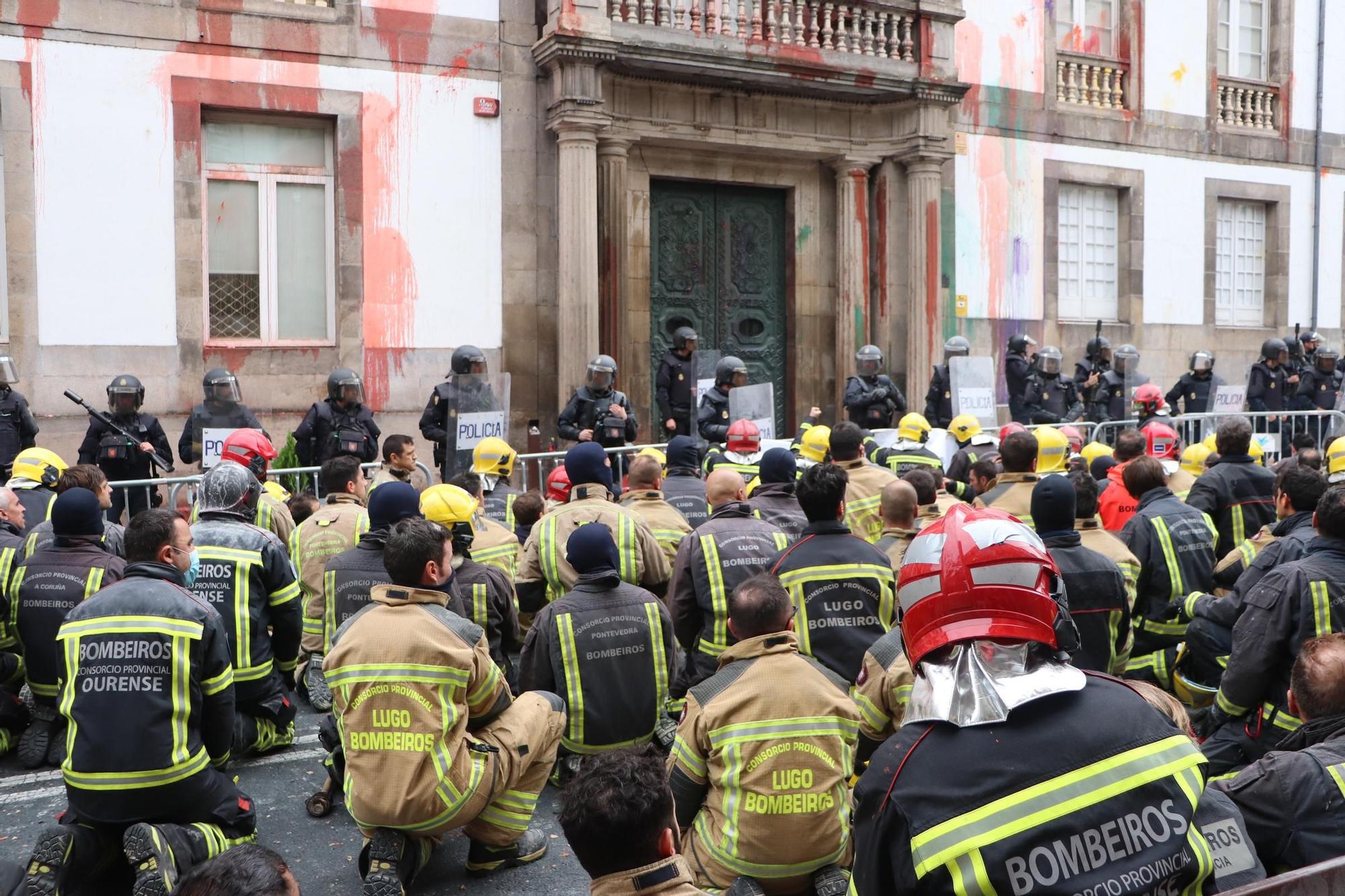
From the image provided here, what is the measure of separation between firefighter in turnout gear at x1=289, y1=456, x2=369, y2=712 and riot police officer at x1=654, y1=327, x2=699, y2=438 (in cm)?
615

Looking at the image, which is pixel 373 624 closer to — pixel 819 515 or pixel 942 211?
pixel 819 515

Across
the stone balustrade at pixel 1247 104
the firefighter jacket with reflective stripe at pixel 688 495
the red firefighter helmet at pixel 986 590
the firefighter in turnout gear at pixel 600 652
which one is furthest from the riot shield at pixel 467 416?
the stone balustrade at pixel 1247 104

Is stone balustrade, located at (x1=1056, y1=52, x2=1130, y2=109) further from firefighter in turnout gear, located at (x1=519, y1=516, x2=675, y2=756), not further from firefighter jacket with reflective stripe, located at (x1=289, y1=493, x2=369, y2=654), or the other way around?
firefighter in turnout gear, located at (x1=519, y1=516, x2=675, y2=756)

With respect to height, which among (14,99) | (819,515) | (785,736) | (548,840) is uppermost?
(14,99)

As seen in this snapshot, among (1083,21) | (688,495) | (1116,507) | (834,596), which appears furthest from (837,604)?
(1083,21)

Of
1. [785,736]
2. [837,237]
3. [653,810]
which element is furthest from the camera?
[837,237]

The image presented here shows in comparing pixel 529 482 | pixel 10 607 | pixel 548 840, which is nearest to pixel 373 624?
pixel 548 840

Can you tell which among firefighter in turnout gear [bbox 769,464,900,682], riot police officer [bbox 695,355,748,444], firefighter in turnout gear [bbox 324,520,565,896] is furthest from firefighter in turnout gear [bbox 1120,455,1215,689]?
riot police officer [bbox 695,355,748,444]

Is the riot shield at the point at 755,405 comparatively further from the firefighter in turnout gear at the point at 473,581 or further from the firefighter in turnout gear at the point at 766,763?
the firefighter in turnout gear at the point at 766,763

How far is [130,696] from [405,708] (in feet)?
3.29

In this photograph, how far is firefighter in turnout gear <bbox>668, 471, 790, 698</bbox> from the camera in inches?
233

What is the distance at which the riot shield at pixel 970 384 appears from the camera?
44.9ft

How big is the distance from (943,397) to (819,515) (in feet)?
29.5

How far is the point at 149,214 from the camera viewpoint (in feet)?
40.4
